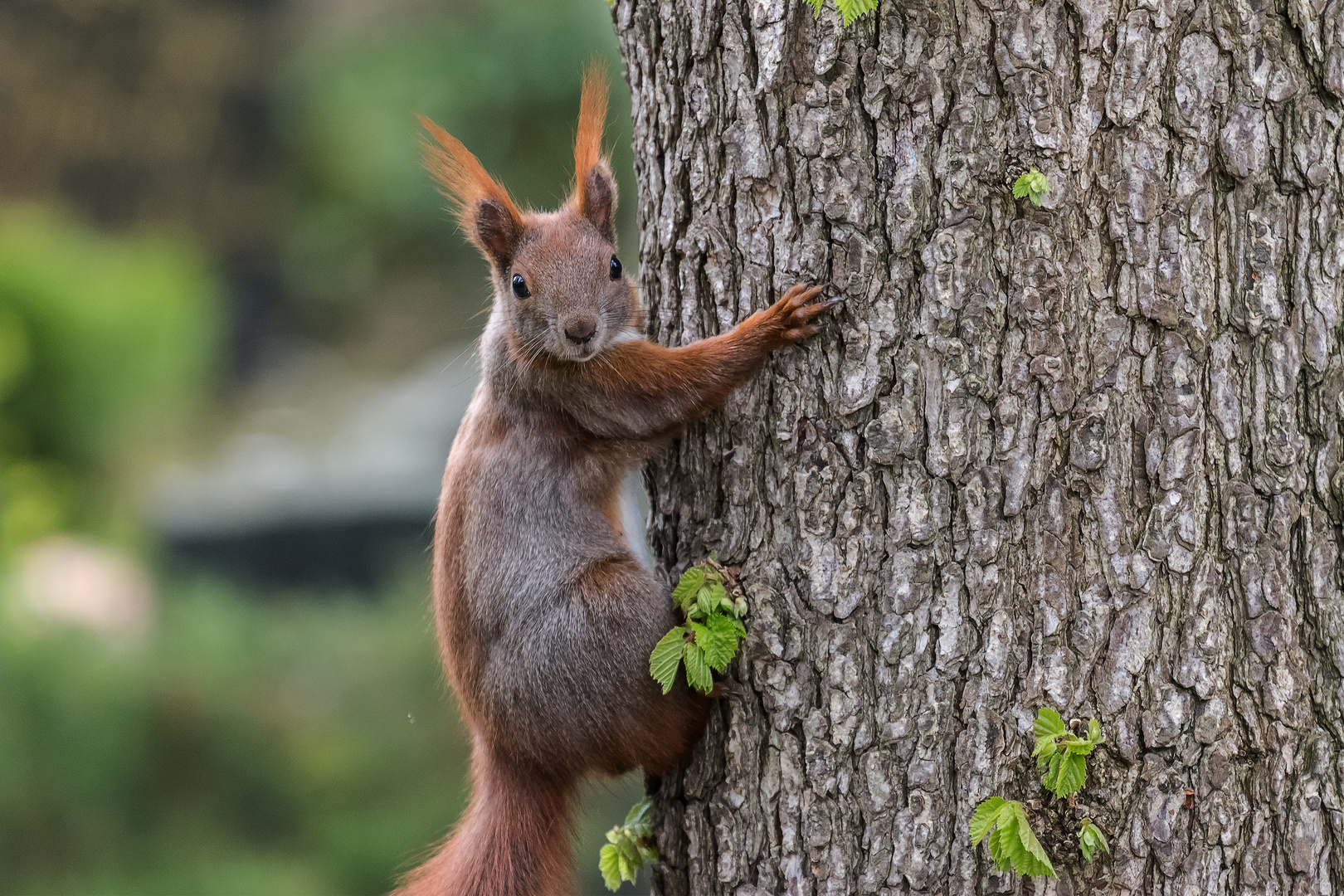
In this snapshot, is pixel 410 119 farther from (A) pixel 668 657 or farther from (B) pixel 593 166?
(A) pixel 668 657

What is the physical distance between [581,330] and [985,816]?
34.5 inches

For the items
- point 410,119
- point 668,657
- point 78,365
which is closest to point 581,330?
point 668,657

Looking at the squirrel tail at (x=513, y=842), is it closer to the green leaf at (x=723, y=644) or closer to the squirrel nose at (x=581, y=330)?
the green leaf at (x=723, y=644)

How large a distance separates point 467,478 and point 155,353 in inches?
118

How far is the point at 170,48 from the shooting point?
8.38 meters

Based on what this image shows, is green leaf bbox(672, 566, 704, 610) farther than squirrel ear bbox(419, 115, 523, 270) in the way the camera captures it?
No

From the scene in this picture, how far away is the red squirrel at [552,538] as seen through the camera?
1.70 metres

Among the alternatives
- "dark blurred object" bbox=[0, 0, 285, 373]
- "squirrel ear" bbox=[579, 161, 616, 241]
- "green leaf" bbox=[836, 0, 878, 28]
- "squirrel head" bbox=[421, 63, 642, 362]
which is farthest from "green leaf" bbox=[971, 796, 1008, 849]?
"dark blurred object" bbox=[0, 0, 285, 373]

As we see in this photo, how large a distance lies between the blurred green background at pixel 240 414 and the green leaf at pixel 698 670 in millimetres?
364

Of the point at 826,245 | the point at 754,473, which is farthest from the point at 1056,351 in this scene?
the point at 754,473

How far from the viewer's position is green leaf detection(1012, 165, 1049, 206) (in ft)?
4.59

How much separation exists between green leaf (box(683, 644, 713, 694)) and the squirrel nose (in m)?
0.49

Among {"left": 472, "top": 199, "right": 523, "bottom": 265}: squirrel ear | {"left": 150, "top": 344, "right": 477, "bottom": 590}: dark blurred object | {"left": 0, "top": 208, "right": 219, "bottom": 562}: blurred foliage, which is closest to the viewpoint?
{"left": 472, "top": 199, "right": 523, "bottom": 265}: squirrel ear

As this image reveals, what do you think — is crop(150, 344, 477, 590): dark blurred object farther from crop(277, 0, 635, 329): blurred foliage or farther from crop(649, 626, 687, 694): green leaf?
crop(649, 626, 687, 694): green leaf
